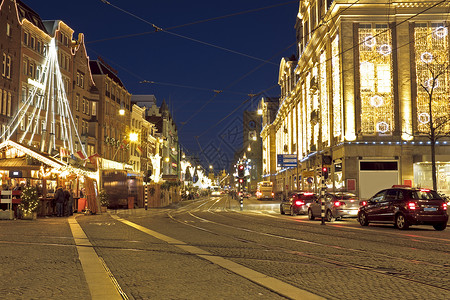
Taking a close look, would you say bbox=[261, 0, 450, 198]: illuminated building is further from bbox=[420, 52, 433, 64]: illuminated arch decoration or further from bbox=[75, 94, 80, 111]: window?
bbox=[75, 94, 80, 111]: window

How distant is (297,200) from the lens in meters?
32.4

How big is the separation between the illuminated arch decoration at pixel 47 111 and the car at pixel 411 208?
2734cm

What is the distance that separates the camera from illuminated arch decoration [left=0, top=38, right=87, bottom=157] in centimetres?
4312

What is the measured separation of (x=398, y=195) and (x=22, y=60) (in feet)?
109

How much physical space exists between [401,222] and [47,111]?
32995mm

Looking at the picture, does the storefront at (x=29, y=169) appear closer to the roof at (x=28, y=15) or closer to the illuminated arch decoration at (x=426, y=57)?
the roof at (x=28, y=15)

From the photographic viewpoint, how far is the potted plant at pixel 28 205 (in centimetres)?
2605

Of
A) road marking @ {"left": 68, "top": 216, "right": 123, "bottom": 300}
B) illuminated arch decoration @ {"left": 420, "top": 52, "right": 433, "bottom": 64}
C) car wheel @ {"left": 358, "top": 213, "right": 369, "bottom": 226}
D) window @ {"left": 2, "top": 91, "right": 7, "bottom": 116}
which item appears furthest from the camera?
illuminated arch decoration @ {"left": 420, "top": 52, "right": 433, "bottom": 64}

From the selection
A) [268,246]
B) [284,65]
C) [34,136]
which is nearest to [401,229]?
[268,246]

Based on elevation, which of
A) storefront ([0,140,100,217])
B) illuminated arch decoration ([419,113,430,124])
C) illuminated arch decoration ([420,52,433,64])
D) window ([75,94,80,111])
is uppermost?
illuminated arch decoration ([420,52,433,64])

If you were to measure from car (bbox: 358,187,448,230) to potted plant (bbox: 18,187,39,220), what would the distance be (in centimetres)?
1583

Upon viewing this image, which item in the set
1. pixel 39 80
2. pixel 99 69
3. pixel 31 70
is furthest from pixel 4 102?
pixel 99 69

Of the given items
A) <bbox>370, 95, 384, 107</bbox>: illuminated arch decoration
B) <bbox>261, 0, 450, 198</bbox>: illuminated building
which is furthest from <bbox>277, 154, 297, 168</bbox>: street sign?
<bbox>370, 95, 384, 107</bbox>: illuminated arch decoration

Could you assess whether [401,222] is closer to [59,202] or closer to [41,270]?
[41,270]
